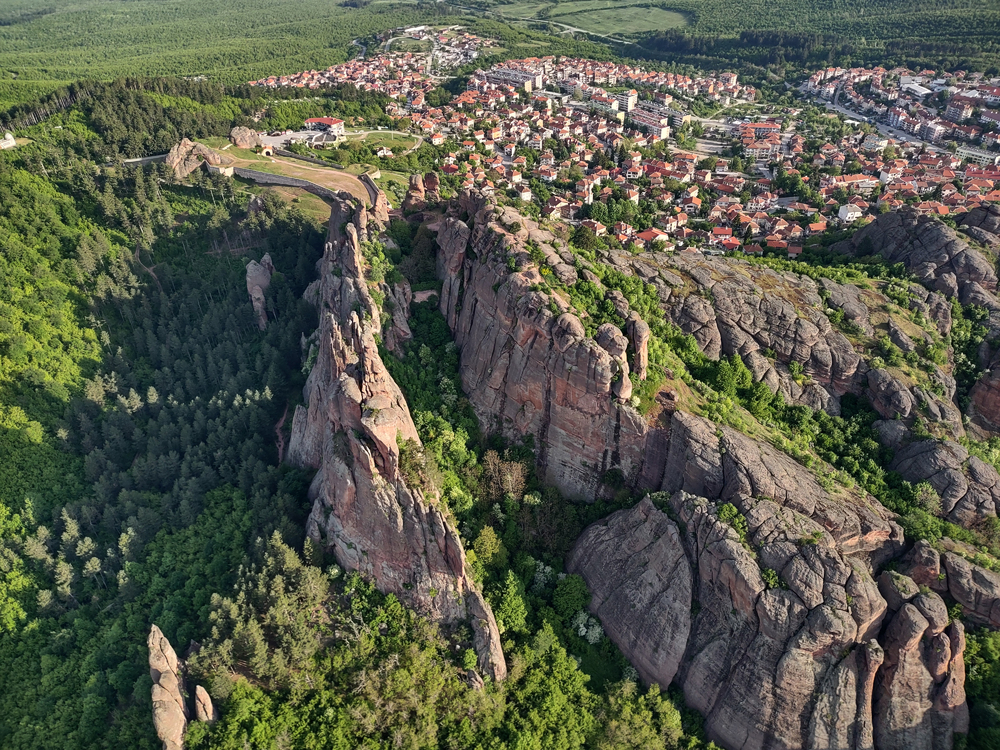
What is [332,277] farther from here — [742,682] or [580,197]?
[580,197]

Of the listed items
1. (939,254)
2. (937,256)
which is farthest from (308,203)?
(939,254)

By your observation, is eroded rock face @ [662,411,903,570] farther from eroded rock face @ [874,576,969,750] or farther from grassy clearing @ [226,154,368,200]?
grassy clearing @ [226,154,368,200]

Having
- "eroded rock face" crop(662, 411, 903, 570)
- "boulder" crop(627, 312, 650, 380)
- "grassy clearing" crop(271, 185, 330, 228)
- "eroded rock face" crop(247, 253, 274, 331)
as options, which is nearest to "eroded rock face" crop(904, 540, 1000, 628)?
"eroded rock face" crop(662, 411, 903, 570)

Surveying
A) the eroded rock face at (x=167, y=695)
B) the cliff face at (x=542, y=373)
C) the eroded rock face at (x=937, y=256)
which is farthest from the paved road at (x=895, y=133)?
the eroded rock face at (x=167, y=695)

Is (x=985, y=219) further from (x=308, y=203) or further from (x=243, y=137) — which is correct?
(x=243, y=137)

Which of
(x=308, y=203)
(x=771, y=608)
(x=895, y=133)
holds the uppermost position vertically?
(x=308, y=203)

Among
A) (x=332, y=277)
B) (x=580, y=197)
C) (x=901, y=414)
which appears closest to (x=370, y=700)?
(x=332, y=277)
